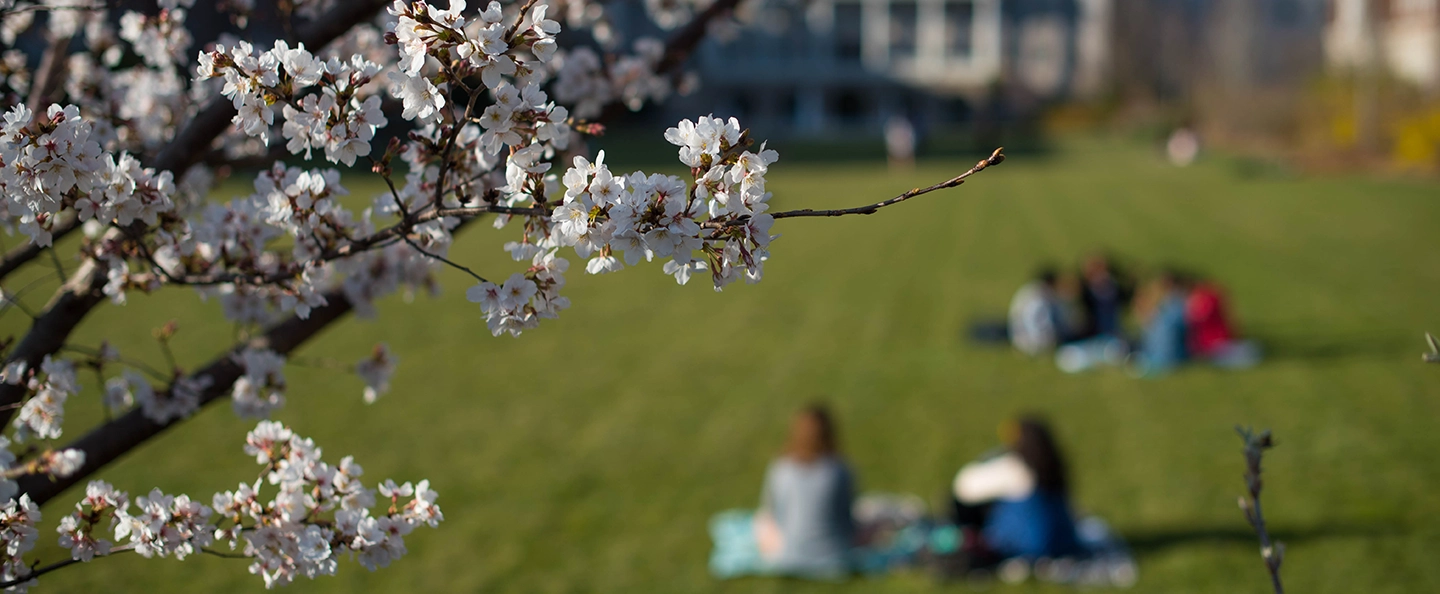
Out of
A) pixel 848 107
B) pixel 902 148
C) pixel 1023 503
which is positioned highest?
pixel 848 107

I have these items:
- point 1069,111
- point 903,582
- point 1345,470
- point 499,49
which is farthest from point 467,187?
point 1069,111

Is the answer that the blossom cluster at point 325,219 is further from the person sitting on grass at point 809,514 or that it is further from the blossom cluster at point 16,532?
the person sitting on grass at point 809,514

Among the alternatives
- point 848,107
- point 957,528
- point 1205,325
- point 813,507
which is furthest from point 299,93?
point 848,107

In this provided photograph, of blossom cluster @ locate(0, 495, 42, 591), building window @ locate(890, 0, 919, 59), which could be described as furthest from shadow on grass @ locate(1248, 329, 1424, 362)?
building window @ locate(890, 0, 919, 59)

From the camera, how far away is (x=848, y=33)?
57.4 metres

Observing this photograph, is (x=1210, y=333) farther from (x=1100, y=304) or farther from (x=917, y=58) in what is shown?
(x=917, y=58)

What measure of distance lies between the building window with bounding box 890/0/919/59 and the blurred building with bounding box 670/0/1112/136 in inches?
2.0

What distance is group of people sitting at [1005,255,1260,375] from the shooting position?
9.00 metres

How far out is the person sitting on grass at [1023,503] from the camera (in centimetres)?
527

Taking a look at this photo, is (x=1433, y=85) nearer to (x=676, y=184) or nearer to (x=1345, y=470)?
(x=1345, y=470)

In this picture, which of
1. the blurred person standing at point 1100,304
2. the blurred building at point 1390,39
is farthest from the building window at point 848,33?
the blurred person standing at point 1100,304

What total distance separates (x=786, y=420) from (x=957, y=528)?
2293 mm

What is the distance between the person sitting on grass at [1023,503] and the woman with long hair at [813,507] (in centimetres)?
64

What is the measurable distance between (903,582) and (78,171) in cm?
459
